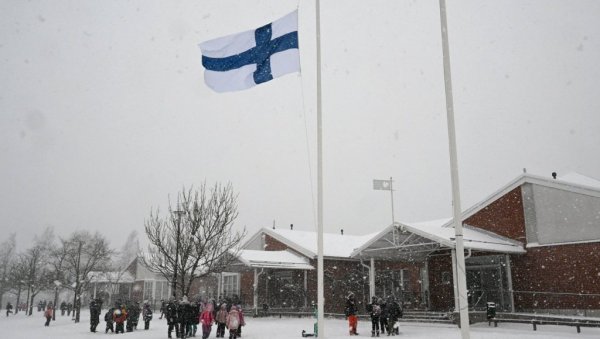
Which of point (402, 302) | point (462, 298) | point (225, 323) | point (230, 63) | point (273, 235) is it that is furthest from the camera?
point (273, 235)

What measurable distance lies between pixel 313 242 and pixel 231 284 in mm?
6876

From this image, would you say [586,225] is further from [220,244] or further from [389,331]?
[220,244]

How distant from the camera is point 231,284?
34.8 meters

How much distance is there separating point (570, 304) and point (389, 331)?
29.2ft

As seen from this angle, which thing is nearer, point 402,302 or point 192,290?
point 402,302

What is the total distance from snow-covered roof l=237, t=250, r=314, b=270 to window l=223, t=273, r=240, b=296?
4.34 m

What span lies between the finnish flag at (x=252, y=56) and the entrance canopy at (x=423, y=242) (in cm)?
1255

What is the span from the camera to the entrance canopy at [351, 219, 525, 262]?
67.3ft

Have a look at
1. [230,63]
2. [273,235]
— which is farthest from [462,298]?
[273,235]

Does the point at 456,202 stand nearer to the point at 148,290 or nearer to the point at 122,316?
the point at 122,316

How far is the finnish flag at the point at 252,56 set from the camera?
10.1 m

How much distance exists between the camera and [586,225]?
20.4m

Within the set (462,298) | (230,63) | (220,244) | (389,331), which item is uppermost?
(230,63)

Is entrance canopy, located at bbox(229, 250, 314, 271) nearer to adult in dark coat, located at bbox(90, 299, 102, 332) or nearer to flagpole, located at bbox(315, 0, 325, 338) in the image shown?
adult in dark coat, located at bbox(90, 299, 102, 332)
